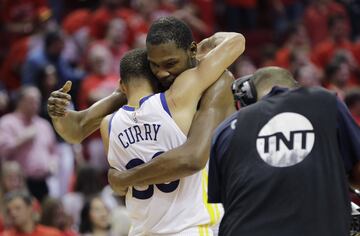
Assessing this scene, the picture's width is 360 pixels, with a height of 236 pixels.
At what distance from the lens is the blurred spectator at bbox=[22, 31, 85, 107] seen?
11.7 metres

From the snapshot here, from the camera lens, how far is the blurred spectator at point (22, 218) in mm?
8551

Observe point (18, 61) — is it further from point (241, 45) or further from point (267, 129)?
point (267, 129)

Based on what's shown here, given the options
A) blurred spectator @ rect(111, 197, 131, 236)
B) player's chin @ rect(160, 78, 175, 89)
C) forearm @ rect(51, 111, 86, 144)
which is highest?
player's chin @ rect(160, 78, 175, 89)

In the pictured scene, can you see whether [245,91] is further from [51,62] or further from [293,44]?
[293,44]

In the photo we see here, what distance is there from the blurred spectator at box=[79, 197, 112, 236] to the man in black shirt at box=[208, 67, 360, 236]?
496 cm

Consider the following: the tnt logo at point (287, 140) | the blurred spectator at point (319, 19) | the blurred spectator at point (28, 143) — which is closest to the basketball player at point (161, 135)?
the tnt logo at point (287, 140)

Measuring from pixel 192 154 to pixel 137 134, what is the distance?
13.8 inches

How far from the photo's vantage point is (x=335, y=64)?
11.7 meters

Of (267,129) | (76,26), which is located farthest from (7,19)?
(267,129)

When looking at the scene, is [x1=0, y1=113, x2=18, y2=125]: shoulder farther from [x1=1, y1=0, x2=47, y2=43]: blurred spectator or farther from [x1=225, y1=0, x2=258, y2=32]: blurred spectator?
[x1=225, y1=0, x2=258, y2=32]: blurred spectator

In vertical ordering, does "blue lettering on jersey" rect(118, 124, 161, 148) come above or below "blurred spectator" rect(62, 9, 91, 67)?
above

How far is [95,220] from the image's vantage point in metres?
9.16

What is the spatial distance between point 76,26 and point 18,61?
102cm

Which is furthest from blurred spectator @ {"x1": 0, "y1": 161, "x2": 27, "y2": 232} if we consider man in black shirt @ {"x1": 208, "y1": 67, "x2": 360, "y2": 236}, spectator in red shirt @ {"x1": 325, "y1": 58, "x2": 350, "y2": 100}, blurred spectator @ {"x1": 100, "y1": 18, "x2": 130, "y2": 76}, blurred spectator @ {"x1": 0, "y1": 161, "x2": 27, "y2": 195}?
man in black shirt @ {"x1": 208, "y1": 67, "x2": 360, "y2": 236}
